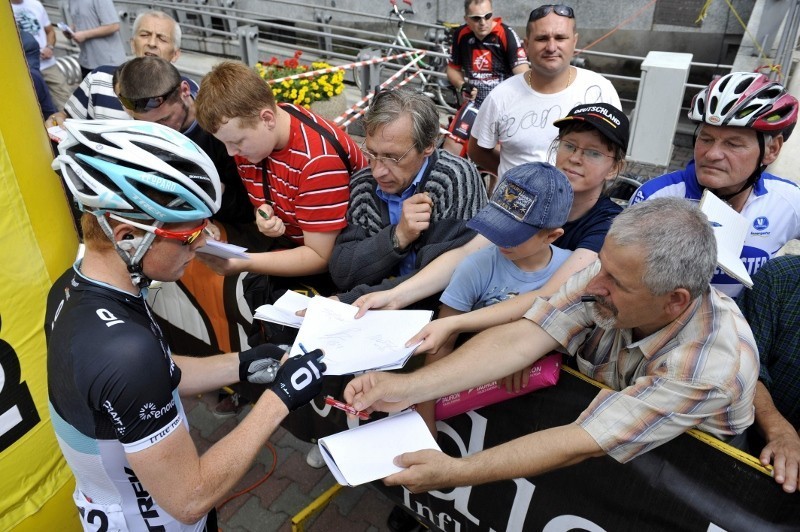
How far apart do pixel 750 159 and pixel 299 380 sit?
94.4 inches

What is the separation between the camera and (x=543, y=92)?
391 cm

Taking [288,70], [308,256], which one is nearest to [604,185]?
[308,256]

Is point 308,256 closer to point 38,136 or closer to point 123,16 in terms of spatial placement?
point 38,136

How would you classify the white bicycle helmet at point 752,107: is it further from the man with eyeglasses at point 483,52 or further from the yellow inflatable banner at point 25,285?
the man with eyeglasses at point 483,52

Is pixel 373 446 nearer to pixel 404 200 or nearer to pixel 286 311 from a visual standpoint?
pixel 286 311

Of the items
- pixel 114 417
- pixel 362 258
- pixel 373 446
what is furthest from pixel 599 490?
pixel 114 417

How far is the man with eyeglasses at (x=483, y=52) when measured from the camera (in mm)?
6492

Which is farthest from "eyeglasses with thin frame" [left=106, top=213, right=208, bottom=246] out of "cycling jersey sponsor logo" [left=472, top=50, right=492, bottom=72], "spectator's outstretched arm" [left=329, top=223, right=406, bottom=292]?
"cycling jersey sponsor logo" [left=472, top=50, right=492, bottom=72]

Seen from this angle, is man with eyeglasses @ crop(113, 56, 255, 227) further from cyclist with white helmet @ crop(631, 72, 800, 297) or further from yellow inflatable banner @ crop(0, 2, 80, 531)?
cyclist with white helmet @ crop(631, 72, 800, 297)

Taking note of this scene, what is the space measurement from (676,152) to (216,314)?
7.55m

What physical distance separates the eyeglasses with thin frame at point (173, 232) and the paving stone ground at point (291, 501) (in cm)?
218

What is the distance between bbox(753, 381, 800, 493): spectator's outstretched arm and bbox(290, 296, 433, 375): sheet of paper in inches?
50.6

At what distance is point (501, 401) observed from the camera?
244cm

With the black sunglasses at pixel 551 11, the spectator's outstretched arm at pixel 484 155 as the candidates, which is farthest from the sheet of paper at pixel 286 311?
the black sunglasses at pixel 551 11
